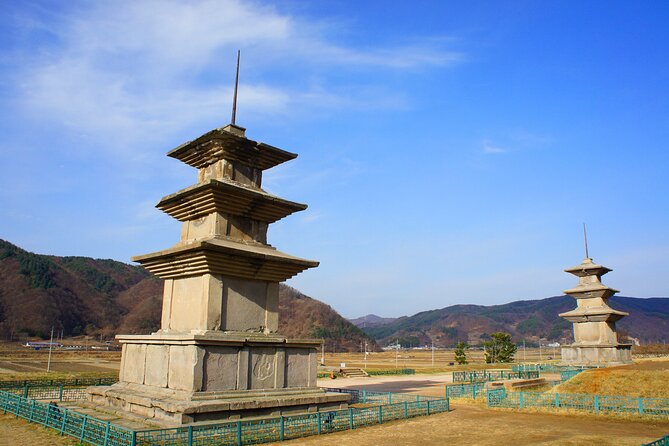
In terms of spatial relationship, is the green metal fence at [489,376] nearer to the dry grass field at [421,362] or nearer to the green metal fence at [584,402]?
the green metal fence at [584,402]

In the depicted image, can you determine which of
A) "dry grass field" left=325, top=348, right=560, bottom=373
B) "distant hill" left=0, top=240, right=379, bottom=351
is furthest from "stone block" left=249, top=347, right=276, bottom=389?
"distant hill" left=0, top=240, right=379, bottom=351

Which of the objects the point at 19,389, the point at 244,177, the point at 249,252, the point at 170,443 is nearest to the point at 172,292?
the point at 249,252

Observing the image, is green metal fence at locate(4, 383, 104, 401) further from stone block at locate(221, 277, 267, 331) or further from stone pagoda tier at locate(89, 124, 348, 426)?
stone block at locate(221, 277, 267, 331)

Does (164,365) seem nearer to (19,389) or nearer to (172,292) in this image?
(172,292)

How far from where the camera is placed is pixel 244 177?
18.8 metres

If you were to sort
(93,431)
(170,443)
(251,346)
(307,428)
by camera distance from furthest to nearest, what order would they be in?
(251,346) < (307,428) < (93,431) < (170,443)

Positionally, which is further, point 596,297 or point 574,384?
point 596,297

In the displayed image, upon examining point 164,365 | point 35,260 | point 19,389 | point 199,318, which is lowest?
point 19,389

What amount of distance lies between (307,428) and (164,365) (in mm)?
5009

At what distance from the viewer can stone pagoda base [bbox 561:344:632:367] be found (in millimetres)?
34469

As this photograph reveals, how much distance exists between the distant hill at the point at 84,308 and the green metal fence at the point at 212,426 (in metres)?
132

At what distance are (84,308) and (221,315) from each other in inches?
6512

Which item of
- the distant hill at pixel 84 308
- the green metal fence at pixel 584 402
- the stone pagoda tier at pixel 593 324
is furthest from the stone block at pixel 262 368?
the distant hill at pixel 84 308

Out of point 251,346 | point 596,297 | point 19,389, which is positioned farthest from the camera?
point 596,297
